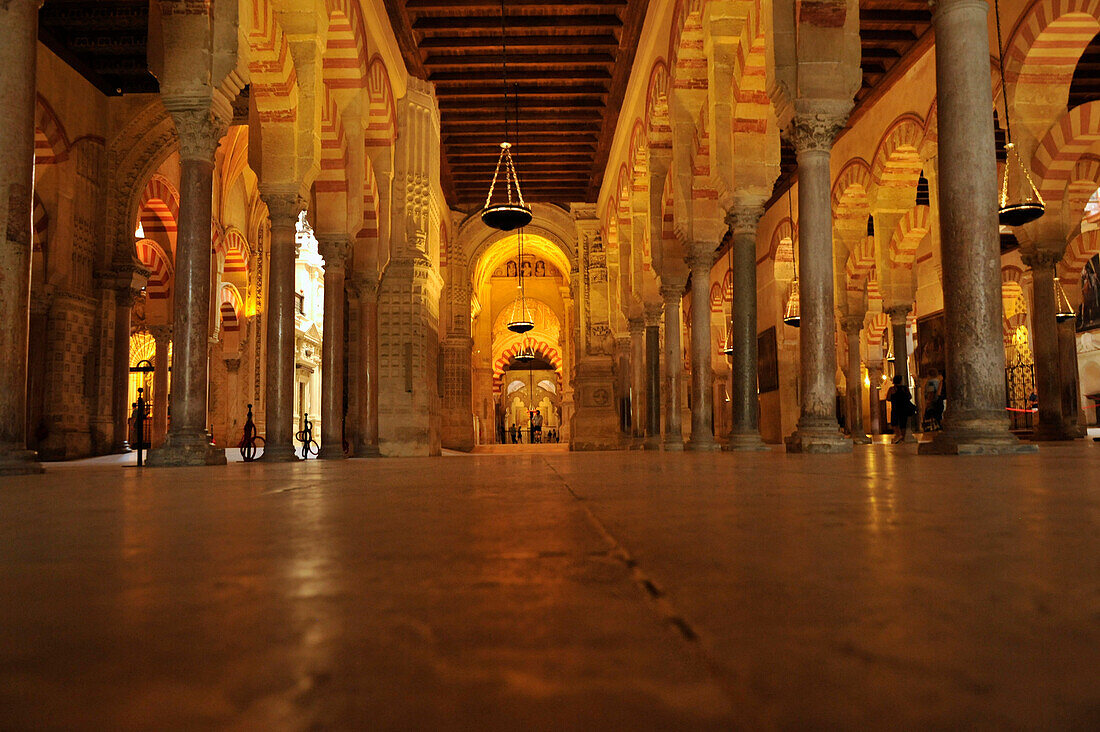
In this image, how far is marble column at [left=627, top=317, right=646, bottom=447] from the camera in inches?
592

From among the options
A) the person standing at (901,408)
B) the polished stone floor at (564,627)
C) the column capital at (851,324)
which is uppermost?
the column capital at (851,324)

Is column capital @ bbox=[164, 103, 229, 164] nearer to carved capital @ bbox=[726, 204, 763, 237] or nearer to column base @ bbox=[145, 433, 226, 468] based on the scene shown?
column base @ bbox=[145, 433, 226, 468]

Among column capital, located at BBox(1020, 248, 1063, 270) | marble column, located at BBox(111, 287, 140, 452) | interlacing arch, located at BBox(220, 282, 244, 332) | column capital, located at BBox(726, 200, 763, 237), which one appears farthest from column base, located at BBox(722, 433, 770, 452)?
interlacing arch, located at BBox(220, 282, 244, 332)

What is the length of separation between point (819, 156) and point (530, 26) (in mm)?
5494

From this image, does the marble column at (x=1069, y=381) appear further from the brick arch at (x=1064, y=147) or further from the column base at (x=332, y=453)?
the column base at (x=332, y=453)

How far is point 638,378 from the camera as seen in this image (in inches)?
606

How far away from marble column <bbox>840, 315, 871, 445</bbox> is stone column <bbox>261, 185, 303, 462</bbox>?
807 cm

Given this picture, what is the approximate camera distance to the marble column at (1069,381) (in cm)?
905

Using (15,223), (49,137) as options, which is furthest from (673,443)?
(49,137)

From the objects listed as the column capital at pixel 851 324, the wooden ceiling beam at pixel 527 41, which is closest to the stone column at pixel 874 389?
the column capital at pixel 851 324

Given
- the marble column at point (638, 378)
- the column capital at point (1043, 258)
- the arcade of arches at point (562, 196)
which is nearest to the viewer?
the arcade of arches at point (562, 196)

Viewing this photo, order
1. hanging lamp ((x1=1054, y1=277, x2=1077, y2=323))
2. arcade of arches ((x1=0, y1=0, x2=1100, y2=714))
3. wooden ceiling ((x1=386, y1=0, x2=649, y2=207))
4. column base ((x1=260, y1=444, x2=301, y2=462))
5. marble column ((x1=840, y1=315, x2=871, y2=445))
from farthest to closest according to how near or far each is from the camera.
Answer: marble column ((x1=840, y1=315, x2=871, y2=445)) → hanging lamp ((x1=1054, y1=277, x2=1077, y2=323)) → wooden ceiling ((x1=386, y1=0, x2=649, y2=207)) → column base ((x1=260, y1=444, x2=301, y2=462)) → arcade of arches ((x1=0, y1=0, x2=1100, y2=714))

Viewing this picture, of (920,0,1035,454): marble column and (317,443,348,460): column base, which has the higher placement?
(920,0,1035,454): marble column

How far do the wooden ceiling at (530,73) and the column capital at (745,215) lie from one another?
132 inches
